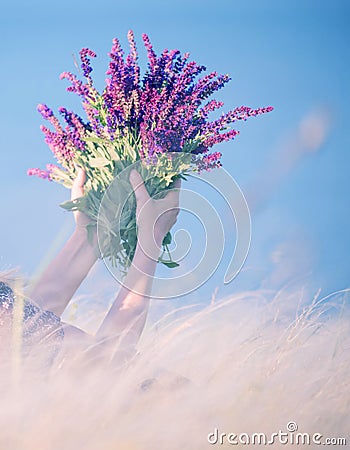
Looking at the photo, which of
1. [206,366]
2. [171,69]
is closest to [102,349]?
[206,366]

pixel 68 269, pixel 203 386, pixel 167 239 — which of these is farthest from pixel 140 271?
pixel 203 386

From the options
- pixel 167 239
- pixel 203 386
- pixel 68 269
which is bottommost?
pixel 203 386

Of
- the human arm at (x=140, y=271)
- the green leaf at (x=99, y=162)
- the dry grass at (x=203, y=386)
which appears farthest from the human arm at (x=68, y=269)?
the dry grass at (x=203, y=386)

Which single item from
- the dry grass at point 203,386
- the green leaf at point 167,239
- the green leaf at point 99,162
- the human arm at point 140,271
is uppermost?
the green leaf at point 99,162

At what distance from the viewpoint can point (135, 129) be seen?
2209 mm

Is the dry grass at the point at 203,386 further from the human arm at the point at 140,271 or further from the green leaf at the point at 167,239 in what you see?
the green leaf at the point at 167,239

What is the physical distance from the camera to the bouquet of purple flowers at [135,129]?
2.16m

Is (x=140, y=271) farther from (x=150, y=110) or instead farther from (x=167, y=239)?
(x=150, y=110)

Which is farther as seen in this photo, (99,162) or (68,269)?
(68,269)

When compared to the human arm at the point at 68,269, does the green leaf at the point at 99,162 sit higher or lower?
higher

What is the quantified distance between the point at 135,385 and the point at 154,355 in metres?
0.13

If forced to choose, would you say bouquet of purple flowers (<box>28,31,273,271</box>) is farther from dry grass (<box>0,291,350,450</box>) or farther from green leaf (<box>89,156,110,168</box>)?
dry grass (<box>0,291,350,450</box>)

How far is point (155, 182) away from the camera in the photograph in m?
2.25

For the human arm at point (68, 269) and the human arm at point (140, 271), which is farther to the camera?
the human arm at point (68, 269)
